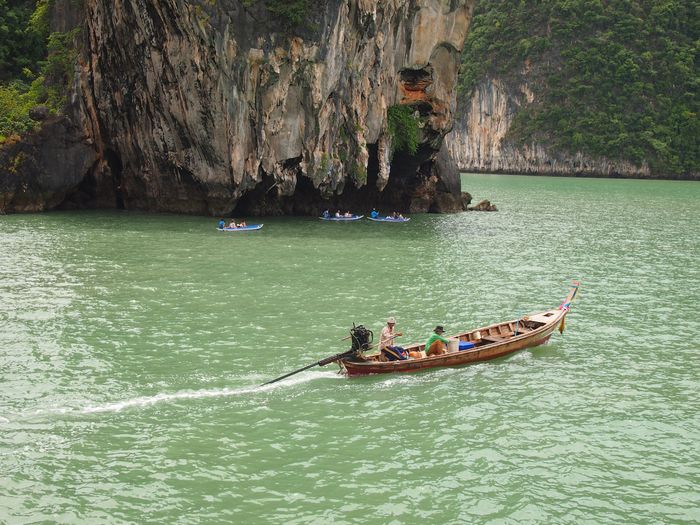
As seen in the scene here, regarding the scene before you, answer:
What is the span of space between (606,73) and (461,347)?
120381mm

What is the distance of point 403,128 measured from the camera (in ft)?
155

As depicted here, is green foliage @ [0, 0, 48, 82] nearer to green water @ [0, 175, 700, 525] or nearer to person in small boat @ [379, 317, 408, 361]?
green water @ [0, 175, 700, 525]

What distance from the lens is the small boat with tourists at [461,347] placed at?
15.7 meters

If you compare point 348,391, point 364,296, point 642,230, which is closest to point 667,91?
point 642,230

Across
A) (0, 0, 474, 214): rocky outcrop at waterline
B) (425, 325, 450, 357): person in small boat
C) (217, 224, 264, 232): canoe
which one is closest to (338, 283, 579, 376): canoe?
(425, 325, 450, 357): person in small boat

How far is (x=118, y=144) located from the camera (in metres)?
44.8

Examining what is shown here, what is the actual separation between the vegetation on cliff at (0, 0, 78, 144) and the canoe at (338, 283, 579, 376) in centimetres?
3485

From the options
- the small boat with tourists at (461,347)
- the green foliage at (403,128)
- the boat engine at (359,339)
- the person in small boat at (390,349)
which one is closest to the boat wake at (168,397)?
the small boat with tourists at (461,347)

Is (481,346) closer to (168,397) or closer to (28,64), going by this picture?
(168,397)

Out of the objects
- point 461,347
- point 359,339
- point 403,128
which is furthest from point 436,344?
point 403,128

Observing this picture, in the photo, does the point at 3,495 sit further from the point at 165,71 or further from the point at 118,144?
the point at 118,144

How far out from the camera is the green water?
10539 mm

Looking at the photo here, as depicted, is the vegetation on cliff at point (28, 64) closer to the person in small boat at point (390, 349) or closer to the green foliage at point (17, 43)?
the green foliage at point (17, 43)

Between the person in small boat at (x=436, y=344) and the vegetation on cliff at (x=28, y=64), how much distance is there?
35.2 meters
